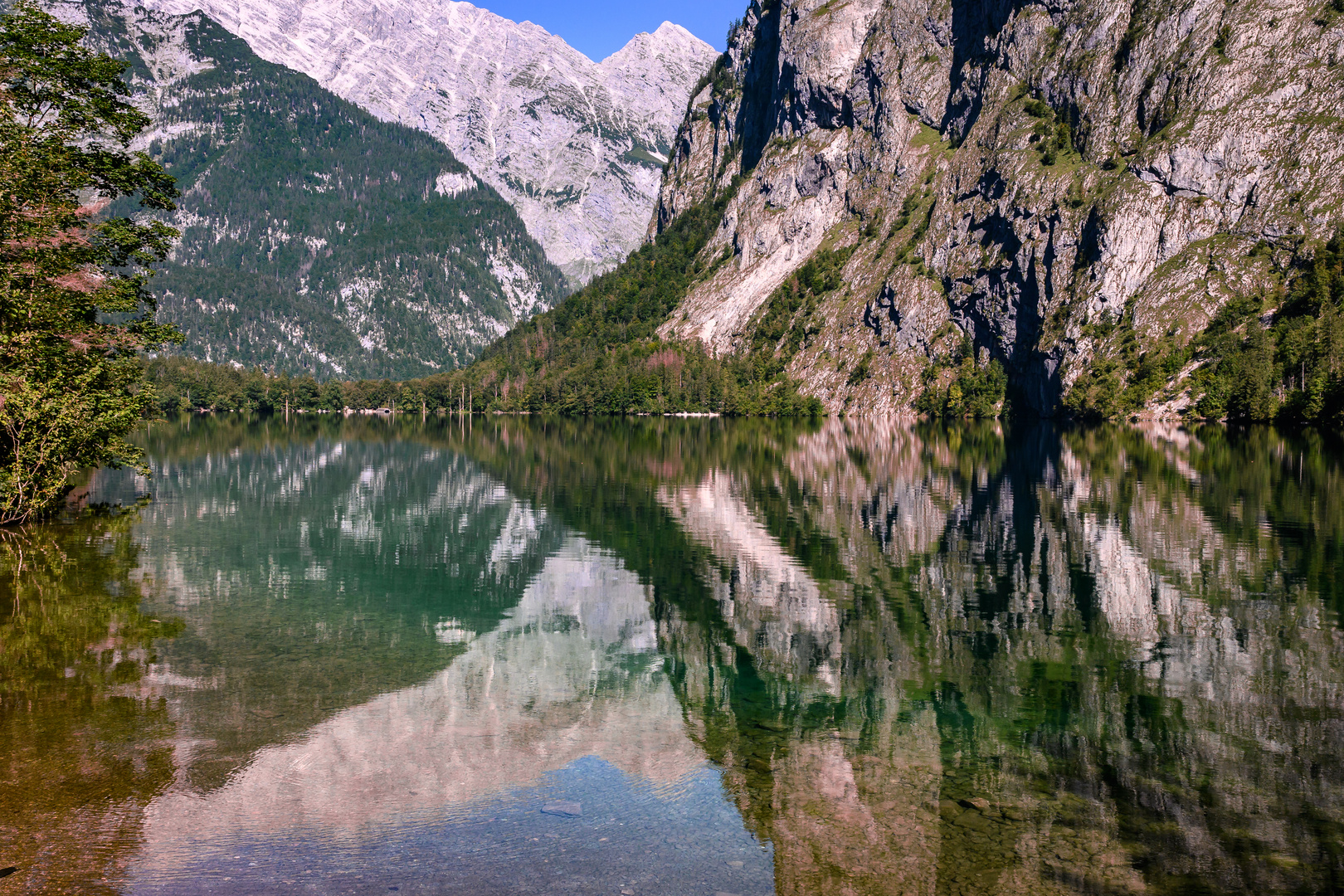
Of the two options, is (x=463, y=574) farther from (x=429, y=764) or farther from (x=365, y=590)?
(x=429, y=764)

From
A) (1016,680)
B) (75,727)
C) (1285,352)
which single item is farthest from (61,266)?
(1285,352)

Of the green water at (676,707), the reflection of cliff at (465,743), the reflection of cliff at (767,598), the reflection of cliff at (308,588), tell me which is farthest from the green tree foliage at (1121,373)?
the reflection of cliff at (465,743)

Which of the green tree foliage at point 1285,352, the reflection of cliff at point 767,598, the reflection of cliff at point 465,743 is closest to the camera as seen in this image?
the reflection of cliff at point 465,743

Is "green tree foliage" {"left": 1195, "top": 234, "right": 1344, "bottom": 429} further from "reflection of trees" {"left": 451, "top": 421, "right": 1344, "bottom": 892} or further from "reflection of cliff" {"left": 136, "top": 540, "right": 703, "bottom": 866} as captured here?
"reflection of cliff" {"left": 136, "top": 540, "right": 703, "bottom": 866}

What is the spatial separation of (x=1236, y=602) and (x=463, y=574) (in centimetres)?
2449

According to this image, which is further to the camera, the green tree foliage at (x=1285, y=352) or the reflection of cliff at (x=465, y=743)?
the green tree foliage at (x=1285, y=352)

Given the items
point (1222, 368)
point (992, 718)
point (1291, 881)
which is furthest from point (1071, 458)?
point (1222, 368)

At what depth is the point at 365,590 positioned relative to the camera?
29.1 m

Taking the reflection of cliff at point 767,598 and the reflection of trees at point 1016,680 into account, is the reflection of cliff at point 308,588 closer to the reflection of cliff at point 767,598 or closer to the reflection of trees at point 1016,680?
the reflection of trees at point 1016,680

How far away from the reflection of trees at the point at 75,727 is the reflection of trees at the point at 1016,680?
8981 millimetres

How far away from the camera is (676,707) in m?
18.5

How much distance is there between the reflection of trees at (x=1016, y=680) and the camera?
12539 millimetres

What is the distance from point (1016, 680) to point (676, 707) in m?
7.67

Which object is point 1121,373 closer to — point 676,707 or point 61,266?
point 61,266
